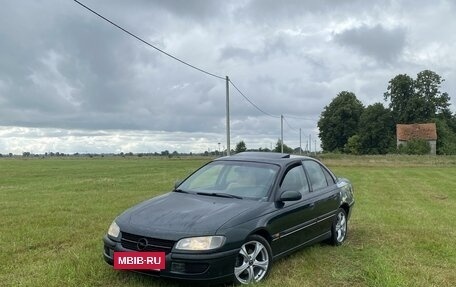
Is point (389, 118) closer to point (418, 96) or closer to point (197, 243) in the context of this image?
point (418, 96)

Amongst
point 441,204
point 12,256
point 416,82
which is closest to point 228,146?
point 441,204

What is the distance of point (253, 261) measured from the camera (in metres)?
5.44

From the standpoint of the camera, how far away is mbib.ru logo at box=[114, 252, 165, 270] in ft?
15.8

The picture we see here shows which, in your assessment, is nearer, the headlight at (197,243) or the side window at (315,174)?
the headlight at (197,243)

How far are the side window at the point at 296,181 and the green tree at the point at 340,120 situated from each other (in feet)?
311

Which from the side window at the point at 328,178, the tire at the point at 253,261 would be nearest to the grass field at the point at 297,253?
the tire at the point at 253,261

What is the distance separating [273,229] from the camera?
18.7ft

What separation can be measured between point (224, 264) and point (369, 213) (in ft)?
24.8

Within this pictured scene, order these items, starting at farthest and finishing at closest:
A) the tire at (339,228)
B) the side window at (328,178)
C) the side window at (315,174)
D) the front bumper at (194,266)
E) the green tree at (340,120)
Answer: the green tree at (340,120), the side window at (328,178), the tire at (339,228), the side window at (315,174), the front bumper at (194,266)

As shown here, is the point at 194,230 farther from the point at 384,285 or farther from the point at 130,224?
the point at 384,285

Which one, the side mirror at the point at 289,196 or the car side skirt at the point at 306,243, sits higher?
the side mirror at the point at 289,196

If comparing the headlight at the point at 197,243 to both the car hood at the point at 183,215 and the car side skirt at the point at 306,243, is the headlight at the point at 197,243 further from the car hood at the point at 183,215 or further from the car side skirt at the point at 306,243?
the car side skirt at the point at 306,243

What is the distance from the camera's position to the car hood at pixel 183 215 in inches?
196

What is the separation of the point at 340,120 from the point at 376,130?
8.80 m
